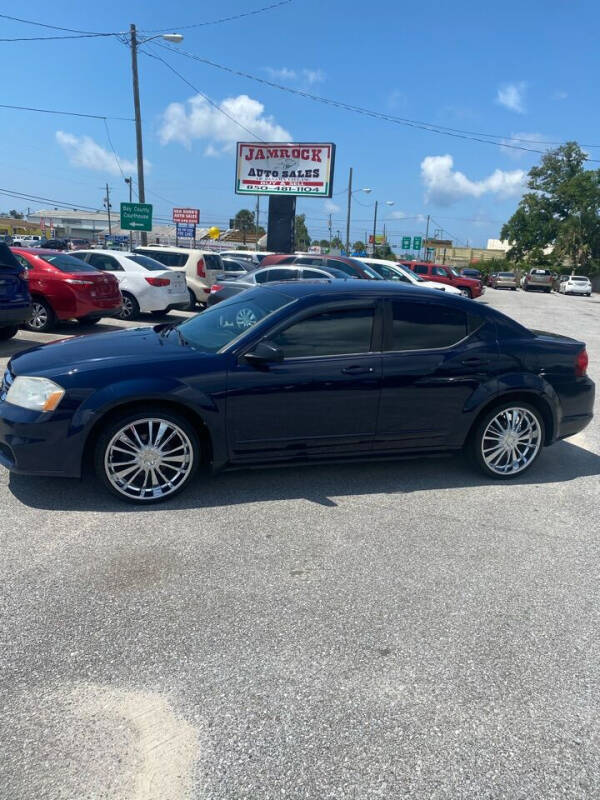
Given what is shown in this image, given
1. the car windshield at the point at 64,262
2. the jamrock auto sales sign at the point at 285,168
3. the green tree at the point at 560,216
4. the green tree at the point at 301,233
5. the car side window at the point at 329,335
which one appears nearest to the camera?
the car side window at the point at 329,335

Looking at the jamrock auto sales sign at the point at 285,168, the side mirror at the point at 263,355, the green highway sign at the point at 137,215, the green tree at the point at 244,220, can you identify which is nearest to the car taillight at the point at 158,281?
the side mirror at the point at 263,355

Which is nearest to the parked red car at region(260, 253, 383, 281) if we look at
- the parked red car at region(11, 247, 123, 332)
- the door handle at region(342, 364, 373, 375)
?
the parked red car at region(11, 247, 123, 332)

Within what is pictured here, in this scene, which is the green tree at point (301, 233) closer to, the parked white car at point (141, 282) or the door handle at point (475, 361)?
the parked white car at point (141, 282)

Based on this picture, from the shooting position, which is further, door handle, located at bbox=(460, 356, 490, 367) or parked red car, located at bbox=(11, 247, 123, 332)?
parked red car, located at bbox=(11, 247, 123, 332)

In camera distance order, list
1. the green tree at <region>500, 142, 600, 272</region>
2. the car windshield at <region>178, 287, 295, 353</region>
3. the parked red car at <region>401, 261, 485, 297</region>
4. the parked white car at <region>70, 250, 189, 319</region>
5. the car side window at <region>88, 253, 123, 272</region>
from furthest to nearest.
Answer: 1. the green tree at <region>500, 142, 600, 272</region>
2. the parked red car at <region>401, 261, 485, 297</region>
3. the car side window at <region>88, 253, 123, 272</region>
4. the parked white car at <region>70, 250, 189, 319</region>
5. the car windshield at <region>178, 287, 295, 353</region>

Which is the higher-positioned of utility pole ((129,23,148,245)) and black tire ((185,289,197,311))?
utility pole ((129,23,148,245))

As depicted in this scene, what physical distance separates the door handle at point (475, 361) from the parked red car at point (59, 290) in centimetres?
798

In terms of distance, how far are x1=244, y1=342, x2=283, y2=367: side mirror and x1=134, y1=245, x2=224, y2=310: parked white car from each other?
11764 mm

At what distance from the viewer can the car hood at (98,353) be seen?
409 cm

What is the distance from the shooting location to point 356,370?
14.5 feet

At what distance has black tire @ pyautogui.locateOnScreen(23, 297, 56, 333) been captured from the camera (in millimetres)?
10625

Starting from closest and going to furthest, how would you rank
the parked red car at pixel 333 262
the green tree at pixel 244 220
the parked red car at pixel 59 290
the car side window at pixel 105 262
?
the parked red car at pixel 59 290 → the car side window at pixel 105 262 → the parked red car at pixel 333 262 → the green tree at pixel 244 220

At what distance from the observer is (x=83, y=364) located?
4.07 metres

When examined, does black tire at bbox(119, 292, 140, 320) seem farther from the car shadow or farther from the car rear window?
the car shadow
